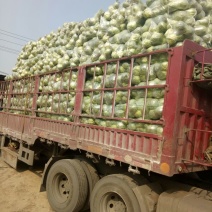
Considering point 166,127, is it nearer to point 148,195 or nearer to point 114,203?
point 148,195

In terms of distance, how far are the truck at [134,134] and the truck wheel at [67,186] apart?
2 centimetres

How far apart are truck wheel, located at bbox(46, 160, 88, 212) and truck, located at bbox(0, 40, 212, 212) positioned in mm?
16

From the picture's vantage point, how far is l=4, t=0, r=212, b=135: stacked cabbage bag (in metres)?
3.45

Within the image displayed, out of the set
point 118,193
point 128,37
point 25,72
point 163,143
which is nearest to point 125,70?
point 128,37

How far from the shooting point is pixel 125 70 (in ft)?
12.3

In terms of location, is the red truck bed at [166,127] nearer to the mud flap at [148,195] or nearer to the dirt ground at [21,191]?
the mud flap at [148,195]

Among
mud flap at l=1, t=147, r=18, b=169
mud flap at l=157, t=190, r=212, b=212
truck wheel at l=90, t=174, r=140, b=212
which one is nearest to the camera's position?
mud flap at l=157, t=190, r=212, b=212

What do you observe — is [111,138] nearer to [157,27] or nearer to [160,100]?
[160,100]

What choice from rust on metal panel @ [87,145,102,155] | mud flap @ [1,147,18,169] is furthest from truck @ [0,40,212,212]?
mud flap @ [1,147,18,169]

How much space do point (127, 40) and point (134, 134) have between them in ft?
4.92

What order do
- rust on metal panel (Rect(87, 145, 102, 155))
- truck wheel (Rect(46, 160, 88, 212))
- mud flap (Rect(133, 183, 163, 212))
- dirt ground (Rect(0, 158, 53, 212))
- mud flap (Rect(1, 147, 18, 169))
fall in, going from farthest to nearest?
mud flap (Rect(1, 147, 18, 169))
dirt ground (Rect(0, 158, 53, 212))
truck wheel (Rect(46, 160, 88, 212))
rust on metal panel (Rect(87, 145, 102, 155))
mud flap (Rect(133, 183, 163, 212))

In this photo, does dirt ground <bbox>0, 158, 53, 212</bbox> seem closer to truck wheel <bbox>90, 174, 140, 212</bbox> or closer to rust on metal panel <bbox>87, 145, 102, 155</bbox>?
truck wheel <bbox>90, 174, 140, 212</bbox>

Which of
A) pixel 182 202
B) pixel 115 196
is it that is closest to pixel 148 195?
pixel 182 202

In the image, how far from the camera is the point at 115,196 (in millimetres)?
3646
